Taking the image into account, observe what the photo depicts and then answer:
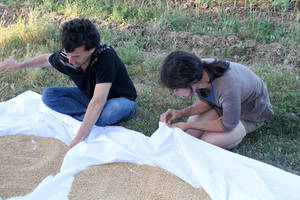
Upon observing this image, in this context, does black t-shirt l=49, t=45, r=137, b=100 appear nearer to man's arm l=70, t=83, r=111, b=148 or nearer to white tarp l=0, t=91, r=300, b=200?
man's arm l=70, t=83, r=111, b=148

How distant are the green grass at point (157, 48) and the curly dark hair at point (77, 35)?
102cm

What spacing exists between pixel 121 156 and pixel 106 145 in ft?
0.56

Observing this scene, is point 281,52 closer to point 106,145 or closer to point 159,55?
point 159,55

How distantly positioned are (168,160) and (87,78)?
97 cm

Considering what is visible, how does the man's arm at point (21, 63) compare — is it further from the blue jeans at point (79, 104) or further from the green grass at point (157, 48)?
the green grass at point (157, 48)

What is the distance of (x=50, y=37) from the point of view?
4.43 meters

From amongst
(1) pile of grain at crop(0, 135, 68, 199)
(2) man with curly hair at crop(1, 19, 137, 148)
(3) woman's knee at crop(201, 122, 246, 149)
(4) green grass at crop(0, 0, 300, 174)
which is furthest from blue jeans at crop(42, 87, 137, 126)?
(3) woman's knee at crop(201, 122, 246, 149)

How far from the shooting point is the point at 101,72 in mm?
2449

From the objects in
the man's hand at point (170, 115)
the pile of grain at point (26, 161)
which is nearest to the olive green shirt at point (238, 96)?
the man's hand at point (170, 115)

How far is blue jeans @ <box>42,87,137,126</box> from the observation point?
2756mm

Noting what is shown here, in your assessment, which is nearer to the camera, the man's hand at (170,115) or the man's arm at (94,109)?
the man's arm at (94,109)

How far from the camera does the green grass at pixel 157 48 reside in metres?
2.80

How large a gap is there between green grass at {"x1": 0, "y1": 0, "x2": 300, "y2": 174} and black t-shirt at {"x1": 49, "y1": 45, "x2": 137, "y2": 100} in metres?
0.38

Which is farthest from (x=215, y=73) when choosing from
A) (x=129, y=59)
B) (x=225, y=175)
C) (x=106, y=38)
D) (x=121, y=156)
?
(x=106, y=38)
